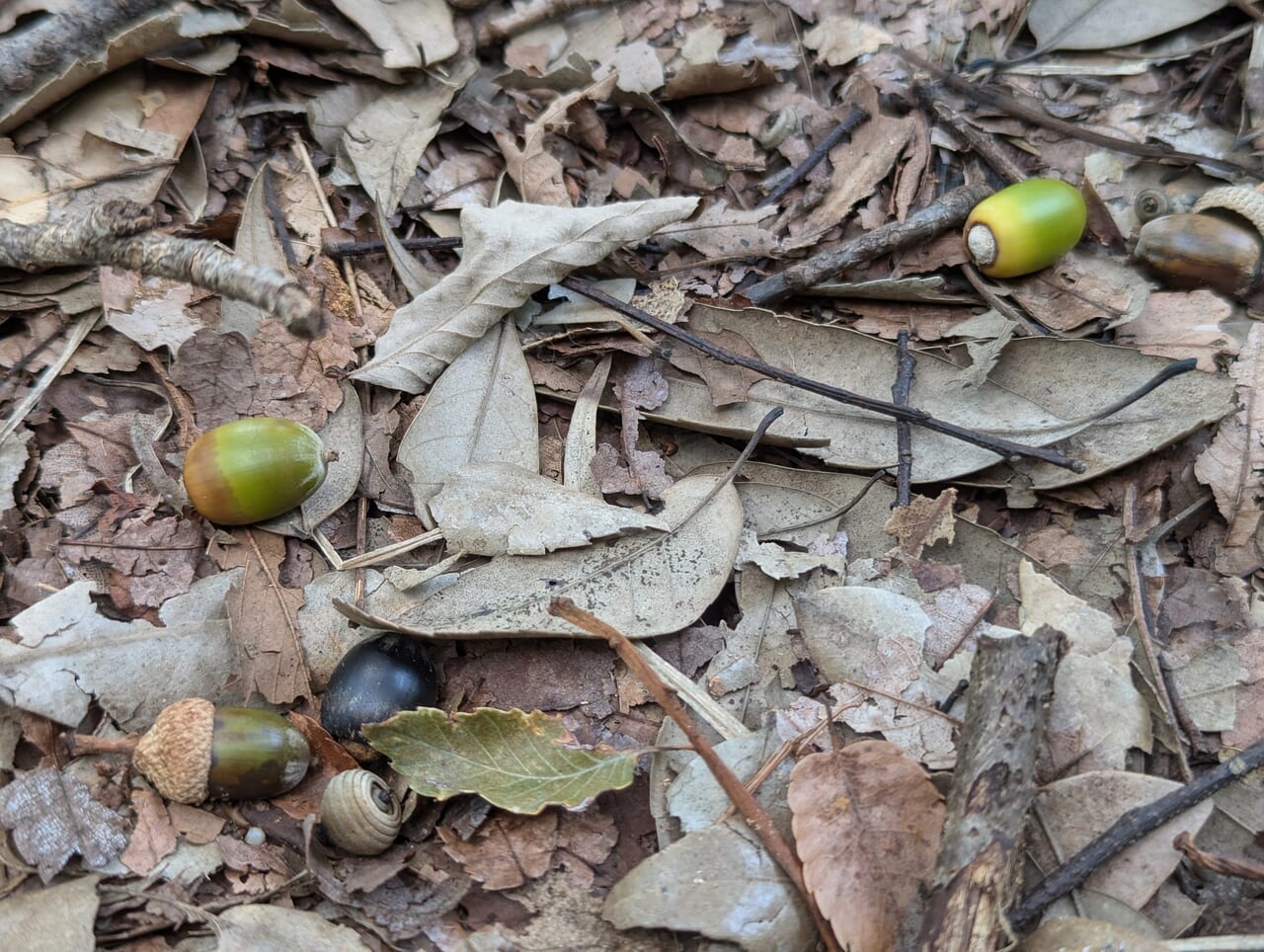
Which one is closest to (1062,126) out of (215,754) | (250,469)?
(250,469)

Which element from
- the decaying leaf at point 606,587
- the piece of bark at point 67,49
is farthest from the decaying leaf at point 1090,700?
the piece of bark at point 67,49

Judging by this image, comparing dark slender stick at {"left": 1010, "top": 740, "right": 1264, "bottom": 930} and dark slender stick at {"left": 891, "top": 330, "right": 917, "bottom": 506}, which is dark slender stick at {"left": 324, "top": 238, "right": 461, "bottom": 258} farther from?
dark slender stick at {"left": 1010, "top": 740, "right": 1264, "bottom": 930}

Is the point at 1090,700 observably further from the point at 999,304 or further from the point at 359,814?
the point at 359,814

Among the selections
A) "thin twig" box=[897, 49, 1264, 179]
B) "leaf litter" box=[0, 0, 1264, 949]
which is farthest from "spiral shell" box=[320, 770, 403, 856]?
"thin twig" box=[897, 49, 1264, 179]

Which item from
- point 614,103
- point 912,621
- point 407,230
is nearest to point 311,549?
point 407,230

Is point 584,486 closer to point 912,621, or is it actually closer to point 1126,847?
point 912,621

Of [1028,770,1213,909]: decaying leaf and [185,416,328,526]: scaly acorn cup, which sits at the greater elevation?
[185,416,328,526]: scaly acorn cup
